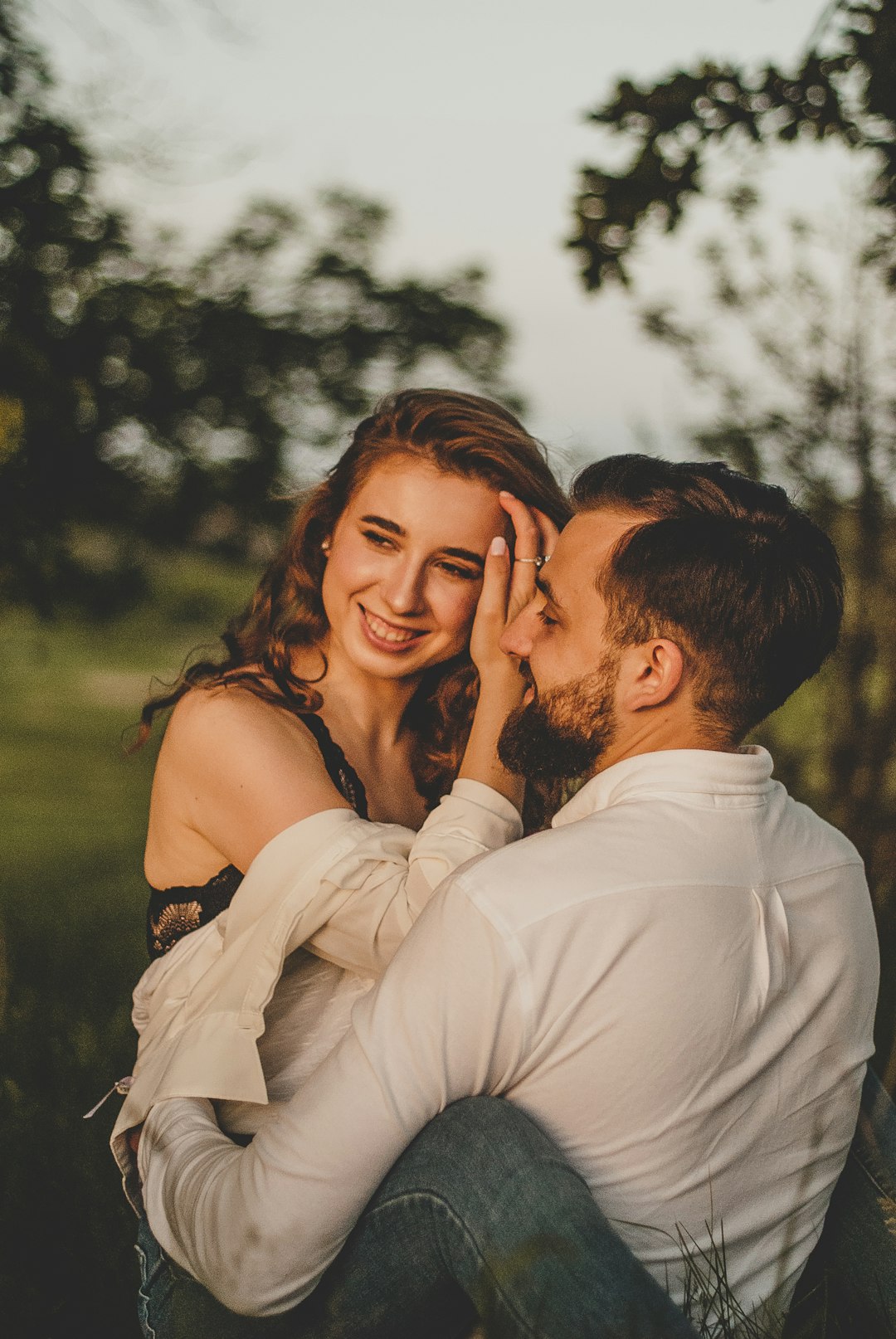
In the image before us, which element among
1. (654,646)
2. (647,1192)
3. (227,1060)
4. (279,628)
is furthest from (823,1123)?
(279,628)

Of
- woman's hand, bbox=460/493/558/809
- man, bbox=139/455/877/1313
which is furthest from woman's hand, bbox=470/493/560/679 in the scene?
man, bbox=139/455/877/1313

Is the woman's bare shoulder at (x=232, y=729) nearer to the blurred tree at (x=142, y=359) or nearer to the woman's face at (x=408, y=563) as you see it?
the woman's face at (x=408, y=563)

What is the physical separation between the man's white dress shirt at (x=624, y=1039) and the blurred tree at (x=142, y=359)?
1.79 m

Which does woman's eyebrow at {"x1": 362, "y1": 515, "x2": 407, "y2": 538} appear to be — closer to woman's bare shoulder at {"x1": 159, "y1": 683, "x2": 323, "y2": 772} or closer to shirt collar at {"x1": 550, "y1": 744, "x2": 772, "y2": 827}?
woman's bare shoulder at {"x1": 159, "y1": 683, "x2": 323, "y2": 772}

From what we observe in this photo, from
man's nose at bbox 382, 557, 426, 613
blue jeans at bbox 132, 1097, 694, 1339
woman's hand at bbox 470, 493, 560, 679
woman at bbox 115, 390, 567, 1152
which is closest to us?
blue jeans at bbox 132, 1097, 694, 1339

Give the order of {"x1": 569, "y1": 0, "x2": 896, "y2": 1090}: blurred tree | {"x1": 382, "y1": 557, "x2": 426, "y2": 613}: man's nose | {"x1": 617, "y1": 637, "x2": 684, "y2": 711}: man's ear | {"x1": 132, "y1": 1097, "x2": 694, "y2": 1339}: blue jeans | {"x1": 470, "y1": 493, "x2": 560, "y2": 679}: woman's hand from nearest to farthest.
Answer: {"x1": 132, "y1": 1097, "x2": 694, "y2": 1339}: blue jeans < {"x1": 617, "y1": 637, "x2": 684, "y2": 711}: man's ear < {"x1": 470, "y1": 493, "x2": 560, "y2": 679}: woman's hand < {"x1": 382, "y1": 557, "x2": 426, "y2": 613}: man's nose < {"x1": 569, "y1": 0, "x2": 896, "y2": 1090}: blurred tree

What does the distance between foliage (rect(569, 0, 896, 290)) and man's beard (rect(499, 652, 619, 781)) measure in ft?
4.10

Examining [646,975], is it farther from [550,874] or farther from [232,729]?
[232,729]

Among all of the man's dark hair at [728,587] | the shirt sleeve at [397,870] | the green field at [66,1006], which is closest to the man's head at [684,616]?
the man's dark hair at [728,587]

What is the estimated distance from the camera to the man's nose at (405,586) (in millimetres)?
3020

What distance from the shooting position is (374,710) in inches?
131

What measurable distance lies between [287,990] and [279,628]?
3.24 ft

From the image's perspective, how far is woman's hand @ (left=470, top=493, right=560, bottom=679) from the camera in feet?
9.39

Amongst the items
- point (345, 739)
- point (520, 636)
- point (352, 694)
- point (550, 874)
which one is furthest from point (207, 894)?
point (550, 874)
